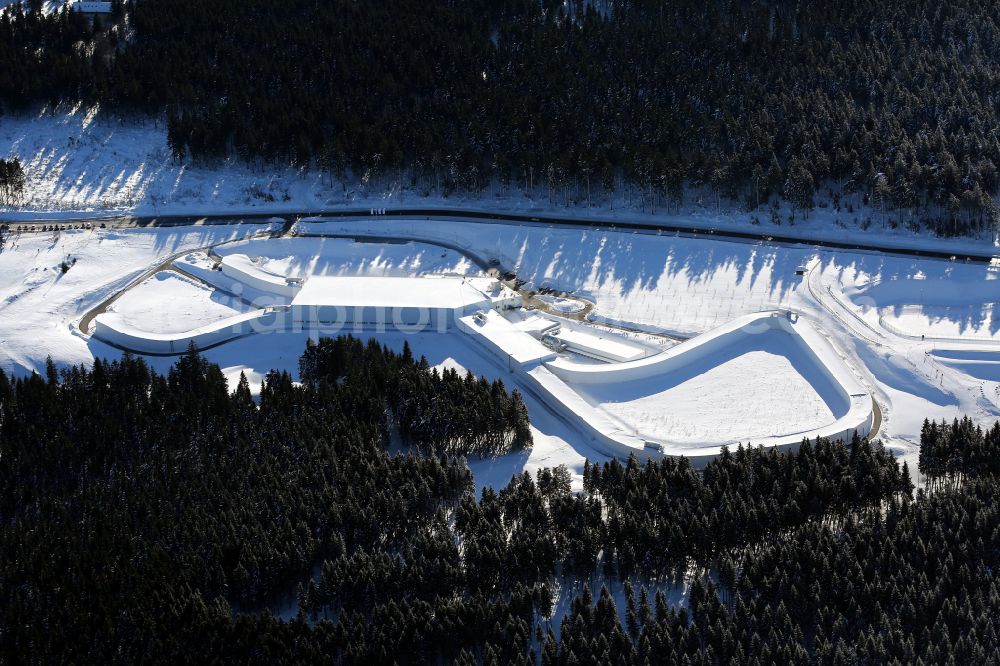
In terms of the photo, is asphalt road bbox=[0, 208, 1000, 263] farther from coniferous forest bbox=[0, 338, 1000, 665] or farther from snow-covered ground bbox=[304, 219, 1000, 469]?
coniferous forest bbox=[0, 338, 1000, 665]

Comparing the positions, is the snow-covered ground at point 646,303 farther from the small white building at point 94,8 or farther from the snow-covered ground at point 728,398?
the small white building at point 94,8

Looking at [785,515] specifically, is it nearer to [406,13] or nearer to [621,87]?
[621,87]

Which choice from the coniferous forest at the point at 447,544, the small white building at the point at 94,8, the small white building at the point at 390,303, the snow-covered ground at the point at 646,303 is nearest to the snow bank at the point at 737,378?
the snow-covered ground at the point at 646,303

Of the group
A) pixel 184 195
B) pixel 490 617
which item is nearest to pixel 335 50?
pixel 184 195

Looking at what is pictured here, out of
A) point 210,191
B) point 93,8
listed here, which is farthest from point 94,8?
point 210,191

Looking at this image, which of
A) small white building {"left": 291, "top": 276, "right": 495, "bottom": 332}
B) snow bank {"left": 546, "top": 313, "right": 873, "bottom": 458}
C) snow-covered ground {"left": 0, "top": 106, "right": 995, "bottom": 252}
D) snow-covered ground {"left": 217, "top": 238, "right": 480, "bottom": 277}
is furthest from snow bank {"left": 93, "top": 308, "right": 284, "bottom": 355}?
snow-covered ground {"left": 0, "top": 106, "right": 995, "bottom": 252}

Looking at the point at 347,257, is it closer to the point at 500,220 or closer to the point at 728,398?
the point at 500,220
